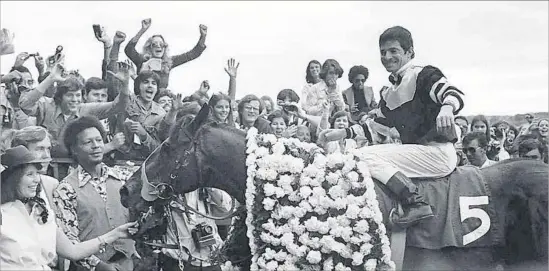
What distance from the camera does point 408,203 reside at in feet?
18.8

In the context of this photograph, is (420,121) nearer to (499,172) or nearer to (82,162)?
(499,172)

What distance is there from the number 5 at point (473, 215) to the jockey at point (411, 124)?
0.89ft

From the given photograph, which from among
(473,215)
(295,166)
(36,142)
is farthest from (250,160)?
(473,215)

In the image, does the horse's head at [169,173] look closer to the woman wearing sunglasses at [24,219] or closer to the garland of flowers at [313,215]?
the garland of flowers at [313,215]

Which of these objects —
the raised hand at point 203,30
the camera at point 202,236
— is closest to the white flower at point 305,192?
the camera at point 202,236

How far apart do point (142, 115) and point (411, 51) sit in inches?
139

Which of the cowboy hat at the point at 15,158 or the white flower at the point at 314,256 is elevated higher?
the cowboy hat at the point at 15,158

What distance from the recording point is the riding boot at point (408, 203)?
5.68m

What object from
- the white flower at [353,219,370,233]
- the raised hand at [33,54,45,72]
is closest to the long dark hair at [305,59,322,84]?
the raised hand at [33,54,45,72]

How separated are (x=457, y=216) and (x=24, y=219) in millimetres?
3073

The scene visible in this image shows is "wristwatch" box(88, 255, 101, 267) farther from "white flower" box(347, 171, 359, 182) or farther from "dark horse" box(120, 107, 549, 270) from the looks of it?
"white flower" box(347, 171, 359, 182)

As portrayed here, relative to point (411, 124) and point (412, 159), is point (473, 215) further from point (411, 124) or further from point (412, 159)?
point (411, 124)

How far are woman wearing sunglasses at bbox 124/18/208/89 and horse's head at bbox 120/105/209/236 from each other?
4010mm

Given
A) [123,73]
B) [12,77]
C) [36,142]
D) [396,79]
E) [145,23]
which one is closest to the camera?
[36,142]
